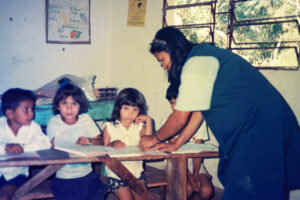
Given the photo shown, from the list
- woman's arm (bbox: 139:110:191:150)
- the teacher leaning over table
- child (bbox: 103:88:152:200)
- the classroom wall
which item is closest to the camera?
the teacher leaning over table

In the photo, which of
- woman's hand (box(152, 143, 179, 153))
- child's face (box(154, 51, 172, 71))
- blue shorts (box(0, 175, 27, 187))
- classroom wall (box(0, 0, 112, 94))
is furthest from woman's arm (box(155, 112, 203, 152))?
classroom wall (box(0, 0, 112, 94))

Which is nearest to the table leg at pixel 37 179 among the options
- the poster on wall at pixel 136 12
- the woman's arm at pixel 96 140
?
the woman's arm at pixel 96 140

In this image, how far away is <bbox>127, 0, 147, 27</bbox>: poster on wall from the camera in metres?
4.00

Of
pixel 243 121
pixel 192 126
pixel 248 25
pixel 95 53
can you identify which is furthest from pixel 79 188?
pixel 95 53

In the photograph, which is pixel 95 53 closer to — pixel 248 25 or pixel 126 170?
pixel 248 25

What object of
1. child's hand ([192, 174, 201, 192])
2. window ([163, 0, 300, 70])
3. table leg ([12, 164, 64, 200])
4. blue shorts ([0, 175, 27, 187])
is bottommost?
child's hand ([192, 174, 201, 192])

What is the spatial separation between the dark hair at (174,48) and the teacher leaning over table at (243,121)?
18 centimetres

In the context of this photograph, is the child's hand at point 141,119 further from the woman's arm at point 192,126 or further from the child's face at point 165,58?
the child's face at point 165,58

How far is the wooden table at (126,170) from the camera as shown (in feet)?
6.55

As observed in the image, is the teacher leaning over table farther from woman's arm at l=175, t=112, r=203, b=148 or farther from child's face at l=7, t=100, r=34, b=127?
child's face at l=7, t=100, r=34, b=127

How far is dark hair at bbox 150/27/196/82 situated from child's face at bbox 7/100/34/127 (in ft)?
4.29

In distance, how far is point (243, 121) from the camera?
1752 mm

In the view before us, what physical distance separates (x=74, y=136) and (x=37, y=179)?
0.64 metres

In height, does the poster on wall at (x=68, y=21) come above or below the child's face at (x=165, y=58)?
above
